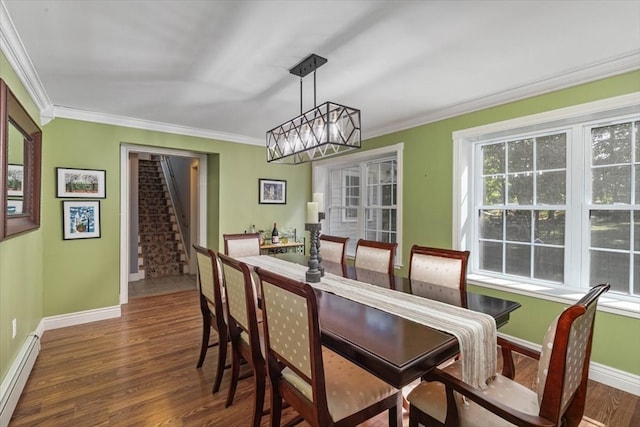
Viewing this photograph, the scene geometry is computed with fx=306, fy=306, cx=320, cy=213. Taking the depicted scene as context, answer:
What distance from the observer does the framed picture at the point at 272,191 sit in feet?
15.9

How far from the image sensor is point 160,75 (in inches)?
97.7

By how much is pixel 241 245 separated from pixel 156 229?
12.8ft

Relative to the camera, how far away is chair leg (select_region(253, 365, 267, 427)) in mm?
1696

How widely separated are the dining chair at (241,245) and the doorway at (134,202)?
152cm

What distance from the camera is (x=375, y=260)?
2.86 m

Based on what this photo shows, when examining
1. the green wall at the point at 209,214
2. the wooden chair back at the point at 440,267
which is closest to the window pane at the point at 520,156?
the green wall at the point at 209,214

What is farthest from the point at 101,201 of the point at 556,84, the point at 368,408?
the point at 556,84

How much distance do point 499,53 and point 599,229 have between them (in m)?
1.70

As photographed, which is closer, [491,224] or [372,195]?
[491,224]

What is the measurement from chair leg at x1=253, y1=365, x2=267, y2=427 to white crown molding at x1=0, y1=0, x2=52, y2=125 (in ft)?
7.99

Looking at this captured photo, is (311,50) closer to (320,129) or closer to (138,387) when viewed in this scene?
(320,129)

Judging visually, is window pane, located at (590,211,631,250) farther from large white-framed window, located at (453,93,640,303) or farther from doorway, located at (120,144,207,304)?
doorway, located at (120,144,207,304)

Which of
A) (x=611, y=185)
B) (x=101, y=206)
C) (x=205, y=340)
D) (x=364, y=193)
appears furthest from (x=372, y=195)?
(x=101, y=206)

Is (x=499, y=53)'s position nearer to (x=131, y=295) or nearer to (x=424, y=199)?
(x=424, y=199)
